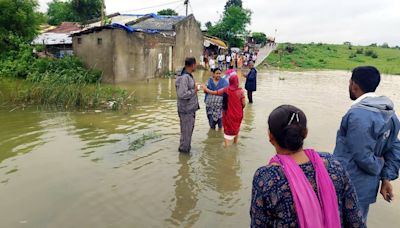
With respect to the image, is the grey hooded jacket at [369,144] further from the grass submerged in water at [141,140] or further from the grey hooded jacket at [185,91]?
the grass submerged in water at [141,140]

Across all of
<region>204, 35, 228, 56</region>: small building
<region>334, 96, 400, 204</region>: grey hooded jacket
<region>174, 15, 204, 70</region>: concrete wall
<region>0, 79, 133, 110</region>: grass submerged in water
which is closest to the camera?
<region>334, 96, 400, 204</region>: grey hooded jacket

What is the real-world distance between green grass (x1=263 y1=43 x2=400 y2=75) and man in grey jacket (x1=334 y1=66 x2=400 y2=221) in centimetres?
3333

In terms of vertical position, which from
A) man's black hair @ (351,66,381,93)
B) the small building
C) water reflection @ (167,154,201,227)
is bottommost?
water reflection @ (167,154,201,227)

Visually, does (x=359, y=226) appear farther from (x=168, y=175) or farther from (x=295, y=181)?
(x=168, y=175)

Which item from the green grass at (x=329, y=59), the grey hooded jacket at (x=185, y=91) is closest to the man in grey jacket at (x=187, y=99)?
the grey hooded jacket at (x=185, y=91)

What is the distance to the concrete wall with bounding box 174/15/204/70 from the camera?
23.7m

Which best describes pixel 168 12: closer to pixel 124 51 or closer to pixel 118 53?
pixel 124 51

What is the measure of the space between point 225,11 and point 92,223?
3993cm

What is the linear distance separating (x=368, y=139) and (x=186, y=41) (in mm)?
23539

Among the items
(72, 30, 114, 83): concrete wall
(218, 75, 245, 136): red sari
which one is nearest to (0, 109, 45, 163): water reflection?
(218, 75, 245, 136): red sari

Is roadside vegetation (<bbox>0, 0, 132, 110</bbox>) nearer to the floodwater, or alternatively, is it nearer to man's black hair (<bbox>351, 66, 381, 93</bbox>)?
the floodwater

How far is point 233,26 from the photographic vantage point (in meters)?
39.8

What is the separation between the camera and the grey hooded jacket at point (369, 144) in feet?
8.14

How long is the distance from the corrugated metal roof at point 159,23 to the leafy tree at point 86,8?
1059 centimetres
